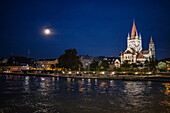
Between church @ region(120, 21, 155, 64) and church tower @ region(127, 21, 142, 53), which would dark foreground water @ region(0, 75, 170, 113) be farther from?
church tower @ region(127, 21, 142, 53)

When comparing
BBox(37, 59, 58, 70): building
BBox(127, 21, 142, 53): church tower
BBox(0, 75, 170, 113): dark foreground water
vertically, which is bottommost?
BBox(0, 75, 170, 113): dark foreground water

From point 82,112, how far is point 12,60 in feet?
624

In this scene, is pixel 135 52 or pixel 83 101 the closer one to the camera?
pixel 83 101

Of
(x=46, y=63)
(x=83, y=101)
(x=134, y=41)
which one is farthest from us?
(x=46, y=63)

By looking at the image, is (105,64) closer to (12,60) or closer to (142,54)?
(142,54)

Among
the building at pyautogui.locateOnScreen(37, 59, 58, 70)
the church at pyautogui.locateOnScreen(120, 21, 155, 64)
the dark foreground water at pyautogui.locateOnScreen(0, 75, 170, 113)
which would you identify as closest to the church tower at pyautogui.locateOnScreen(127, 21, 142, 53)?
the church at pyautogui.locateOnScreen(120, 21, 155, 64)

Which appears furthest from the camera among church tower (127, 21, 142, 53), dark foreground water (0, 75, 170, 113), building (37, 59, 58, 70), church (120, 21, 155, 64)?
building (37, 59, 58, 70)

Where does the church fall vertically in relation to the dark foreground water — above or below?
above

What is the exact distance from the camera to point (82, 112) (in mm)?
16625

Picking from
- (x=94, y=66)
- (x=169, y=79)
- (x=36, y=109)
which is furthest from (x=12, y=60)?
(x=36, y=109)

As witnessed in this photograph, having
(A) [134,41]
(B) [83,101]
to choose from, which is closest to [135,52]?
(A) [134,41]

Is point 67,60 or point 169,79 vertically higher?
point 67,60

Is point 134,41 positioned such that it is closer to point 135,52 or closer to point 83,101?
point 135,52

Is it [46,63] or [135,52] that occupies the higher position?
[135,52]
